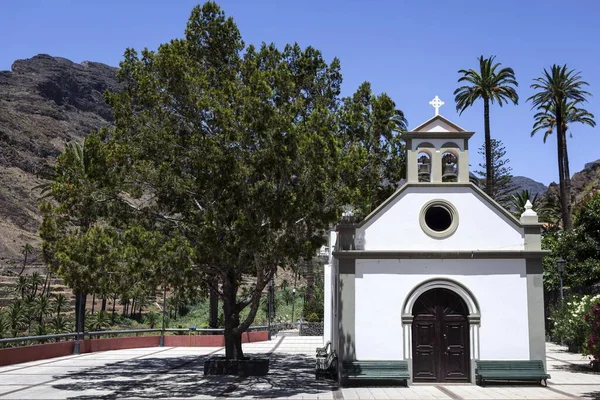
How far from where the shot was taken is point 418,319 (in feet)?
61.6

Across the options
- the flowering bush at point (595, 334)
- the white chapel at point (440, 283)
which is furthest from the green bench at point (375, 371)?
the flowering bush at point (595, 334)

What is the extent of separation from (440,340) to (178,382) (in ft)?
28.3

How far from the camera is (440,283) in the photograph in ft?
61.7

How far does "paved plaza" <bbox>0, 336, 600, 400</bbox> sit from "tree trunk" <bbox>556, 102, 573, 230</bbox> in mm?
19431

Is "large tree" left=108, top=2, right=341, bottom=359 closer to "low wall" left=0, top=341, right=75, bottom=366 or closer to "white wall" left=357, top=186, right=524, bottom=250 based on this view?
"white wall" left=357, top=186, right=524, bottom=250

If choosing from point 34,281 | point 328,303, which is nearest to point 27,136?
point 34,281

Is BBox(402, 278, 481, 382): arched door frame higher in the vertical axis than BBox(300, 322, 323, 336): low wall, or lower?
higher

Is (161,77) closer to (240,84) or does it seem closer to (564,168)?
(240,84)

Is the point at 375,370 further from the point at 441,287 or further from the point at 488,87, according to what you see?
the point at 488,87

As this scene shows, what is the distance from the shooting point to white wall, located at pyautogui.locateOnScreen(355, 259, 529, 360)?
60.7ft

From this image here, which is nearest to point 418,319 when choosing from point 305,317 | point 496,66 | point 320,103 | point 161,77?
point 320,103

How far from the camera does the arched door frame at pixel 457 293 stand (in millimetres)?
18453

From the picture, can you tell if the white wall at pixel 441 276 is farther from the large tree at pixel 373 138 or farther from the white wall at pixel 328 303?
the white wall at pixel 328 303

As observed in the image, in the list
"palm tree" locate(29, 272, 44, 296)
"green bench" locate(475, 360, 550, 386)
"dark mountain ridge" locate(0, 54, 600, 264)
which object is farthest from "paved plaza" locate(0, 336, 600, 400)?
"dark mountain ridge" locate(0, 54, 600, 264)
